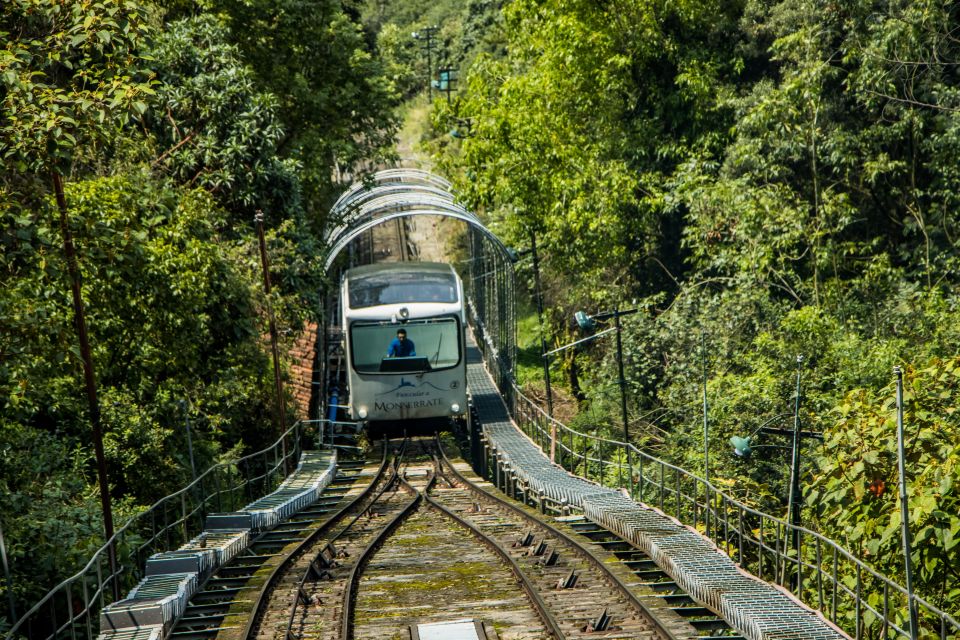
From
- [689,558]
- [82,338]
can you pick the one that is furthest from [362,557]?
[82,338]

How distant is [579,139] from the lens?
95.4 feet

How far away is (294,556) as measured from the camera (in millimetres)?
13062

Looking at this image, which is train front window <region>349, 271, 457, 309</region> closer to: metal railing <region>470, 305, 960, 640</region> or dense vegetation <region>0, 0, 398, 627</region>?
dense vegetation <region>0, 0, 398, 627</region>

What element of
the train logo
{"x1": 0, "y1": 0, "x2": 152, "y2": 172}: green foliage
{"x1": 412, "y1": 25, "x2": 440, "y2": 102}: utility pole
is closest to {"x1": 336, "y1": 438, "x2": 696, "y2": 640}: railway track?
{"x1": 0, "y1": 0, "x2": 152, "y2": 172}: green foliage

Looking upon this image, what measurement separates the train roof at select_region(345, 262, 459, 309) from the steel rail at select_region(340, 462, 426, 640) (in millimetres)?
3993

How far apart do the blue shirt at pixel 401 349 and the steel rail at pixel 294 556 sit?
2450mm

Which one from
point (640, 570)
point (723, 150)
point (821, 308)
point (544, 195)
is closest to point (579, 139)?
point (544, 195)

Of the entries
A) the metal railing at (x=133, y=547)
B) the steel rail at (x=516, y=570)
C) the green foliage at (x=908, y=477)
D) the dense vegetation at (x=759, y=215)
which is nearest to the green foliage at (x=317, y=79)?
the dense vegetation at (x=759, y=215)

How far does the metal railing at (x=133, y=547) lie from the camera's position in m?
8.68

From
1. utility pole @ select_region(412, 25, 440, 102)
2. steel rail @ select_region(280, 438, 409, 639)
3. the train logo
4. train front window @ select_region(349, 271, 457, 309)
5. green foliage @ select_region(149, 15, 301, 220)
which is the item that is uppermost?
utility pole @ select_region(412, 25, 440, 102)

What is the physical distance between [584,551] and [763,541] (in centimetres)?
199

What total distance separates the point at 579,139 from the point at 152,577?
67.5 ft

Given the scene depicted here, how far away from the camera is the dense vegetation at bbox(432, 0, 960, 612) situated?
1205 centimetres

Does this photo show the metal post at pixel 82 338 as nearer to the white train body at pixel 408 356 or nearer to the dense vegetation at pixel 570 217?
the dense vegetation at pixel 570 217
